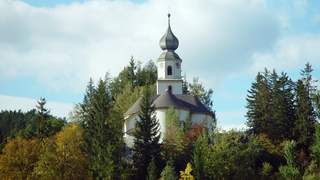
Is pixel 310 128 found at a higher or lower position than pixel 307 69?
lower

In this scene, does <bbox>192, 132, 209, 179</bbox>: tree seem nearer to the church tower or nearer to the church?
the church

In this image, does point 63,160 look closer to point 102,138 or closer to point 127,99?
point 102,138

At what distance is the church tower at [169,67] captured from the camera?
7362 cm

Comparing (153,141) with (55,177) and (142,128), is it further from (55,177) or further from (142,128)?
(55,177)

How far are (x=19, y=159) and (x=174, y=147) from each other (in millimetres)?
12999

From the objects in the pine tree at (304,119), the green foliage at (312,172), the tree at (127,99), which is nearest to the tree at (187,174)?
the green foliage at (312,172)

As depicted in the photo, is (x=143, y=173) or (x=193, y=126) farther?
(x=193, y=126)

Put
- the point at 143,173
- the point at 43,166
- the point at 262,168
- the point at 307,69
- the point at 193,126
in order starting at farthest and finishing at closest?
the point at 307,69
the point at 193,126
the point at 262,168
the point at 143,173
the point at 43,166

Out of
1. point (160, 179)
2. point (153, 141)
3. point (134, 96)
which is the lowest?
point (160, 179)

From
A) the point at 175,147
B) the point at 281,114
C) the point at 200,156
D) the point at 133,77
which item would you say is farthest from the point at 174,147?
the point at 133,77

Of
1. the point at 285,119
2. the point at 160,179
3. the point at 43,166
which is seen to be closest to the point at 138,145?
the point at 160,179

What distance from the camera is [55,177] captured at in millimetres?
52031

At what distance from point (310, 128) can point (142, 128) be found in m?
18.7

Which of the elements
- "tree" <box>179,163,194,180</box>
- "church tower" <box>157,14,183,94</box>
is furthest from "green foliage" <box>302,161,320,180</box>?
"church tower" <box>157,14,183,94</box>
